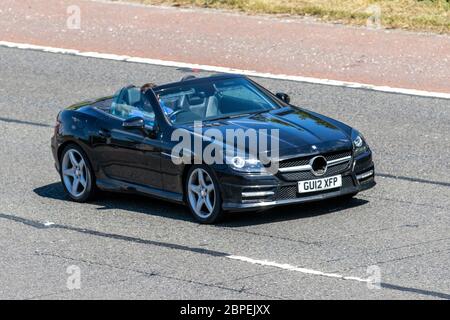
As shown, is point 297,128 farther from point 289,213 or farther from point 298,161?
point 289,213

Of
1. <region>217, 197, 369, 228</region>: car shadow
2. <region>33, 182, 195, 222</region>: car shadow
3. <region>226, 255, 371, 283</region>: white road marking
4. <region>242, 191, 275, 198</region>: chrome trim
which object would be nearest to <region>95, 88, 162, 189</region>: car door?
<region>33, 182, 195, 222</region>: car shadow

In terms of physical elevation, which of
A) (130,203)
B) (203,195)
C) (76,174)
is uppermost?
(203,195)

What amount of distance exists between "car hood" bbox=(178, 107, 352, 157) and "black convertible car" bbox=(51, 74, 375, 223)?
11mm

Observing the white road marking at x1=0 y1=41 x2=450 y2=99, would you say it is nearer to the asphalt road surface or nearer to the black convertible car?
the asphalt road surface

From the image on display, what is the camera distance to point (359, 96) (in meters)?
18.6

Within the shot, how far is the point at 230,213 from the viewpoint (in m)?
13.3

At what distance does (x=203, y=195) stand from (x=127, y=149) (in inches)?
52.7

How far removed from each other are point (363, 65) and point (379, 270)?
30.5 ft

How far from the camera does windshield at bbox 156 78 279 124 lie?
45.9 ft

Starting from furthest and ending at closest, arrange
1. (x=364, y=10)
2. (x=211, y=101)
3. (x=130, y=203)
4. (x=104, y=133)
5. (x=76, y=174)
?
(x=364, y=10), (x=76, y=174), (x=130, y=203), (x=104, y=133), (x=211, y=101)

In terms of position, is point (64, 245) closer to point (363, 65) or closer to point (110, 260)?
point (110, 260)

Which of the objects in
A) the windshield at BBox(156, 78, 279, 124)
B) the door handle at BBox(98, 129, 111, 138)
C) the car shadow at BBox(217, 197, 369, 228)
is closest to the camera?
the car shadow at BBox(217, 197, 369, 228)

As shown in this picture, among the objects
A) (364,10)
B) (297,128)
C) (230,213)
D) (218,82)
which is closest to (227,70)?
(364,10)

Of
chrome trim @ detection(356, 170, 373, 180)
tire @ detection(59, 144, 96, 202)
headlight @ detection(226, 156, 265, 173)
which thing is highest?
headlight @ detection(226, 156, 265, 173)
